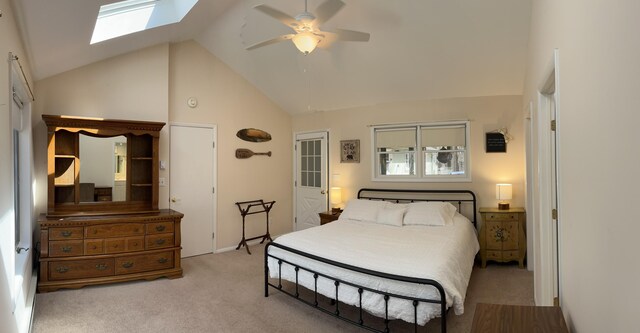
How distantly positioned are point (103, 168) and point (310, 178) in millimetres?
3296

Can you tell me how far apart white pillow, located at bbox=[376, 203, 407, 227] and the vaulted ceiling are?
5.68 ft

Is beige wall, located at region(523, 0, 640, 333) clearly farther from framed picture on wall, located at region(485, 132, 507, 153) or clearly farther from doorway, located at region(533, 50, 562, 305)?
framed picture on wall, located at region(485, 132, 507, 153)

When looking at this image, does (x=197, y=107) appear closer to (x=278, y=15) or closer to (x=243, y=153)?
(x=243, y=153)

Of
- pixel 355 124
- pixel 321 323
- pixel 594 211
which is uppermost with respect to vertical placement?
pixel 355 124

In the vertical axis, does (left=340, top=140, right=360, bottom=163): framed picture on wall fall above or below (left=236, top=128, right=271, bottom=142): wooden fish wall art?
below

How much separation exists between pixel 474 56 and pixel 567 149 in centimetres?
257

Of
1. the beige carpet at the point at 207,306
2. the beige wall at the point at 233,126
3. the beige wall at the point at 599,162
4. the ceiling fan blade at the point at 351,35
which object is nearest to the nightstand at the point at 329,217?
the beige wall at the point at 233,126

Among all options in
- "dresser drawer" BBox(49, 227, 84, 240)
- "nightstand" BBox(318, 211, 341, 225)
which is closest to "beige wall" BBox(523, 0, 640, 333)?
"nightstand" BBox(318, 211, 341, 225)

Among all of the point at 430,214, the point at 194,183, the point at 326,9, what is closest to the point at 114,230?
the point at 194,183

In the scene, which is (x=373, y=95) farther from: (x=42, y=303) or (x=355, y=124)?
(x=42, y=303)

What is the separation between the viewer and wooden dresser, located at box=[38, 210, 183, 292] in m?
3.48

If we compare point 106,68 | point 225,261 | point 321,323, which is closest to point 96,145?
point 106,68

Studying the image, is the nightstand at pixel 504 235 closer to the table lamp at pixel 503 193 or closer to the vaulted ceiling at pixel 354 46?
the table lamp at pixel 503 193

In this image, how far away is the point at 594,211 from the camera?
1294 millimetres
